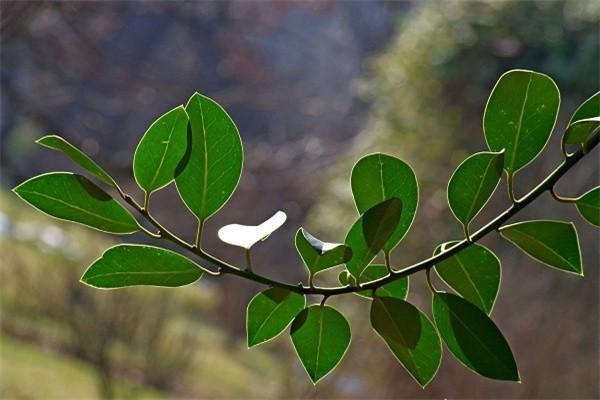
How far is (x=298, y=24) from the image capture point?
502 cm

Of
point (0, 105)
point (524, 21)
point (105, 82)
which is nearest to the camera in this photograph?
point (524, 21)

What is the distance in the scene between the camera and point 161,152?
22 cm

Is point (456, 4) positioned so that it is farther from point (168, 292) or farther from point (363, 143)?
point (168, 292)

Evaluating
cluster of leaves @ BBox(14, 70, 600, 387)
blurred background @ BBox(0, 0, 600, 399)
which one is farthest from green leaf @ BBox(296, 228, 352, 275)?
blurred background @ BBox(0, 0, 600, 399)

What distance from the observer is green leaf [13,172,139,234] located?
207 millimetres

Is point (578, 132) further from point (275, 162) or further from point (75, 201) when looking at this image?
point (275, 162)

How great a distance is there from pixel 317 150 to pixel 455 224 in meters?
0.82

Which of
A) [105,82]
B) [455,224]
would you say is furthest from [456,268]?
[105,82]

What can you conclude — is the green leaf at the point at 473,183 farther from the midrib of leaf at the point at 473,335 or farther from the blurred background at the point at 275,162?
the blurred background at the point at 275,162

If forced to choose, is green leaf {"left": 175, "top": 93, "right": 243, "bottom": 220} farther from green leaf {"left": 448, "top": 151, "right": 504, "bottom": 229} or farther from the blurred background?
the blurred background

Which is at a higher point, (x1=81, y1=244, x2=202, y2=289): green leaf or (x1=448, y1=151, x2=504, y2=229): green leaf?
(x1=448, y1=151, x2=504, y2=229): green leaf

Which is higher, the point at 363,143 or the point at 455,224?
the point at 363,143

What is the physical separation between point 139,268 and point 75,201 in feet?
0.08

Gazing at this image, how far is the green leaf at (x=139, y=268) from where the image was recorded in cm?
21
